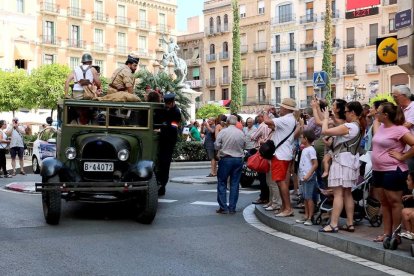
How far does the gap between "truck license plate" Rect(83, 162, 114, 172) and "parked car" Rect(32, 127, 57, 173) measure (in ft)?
36.7

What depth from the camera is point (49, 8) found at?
6150 centimetres

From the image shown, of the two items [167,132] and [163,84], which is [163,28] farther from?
[167,132]

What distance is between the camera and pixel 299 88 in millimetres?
65500

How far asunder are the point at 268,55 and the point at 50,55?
23.0 meters

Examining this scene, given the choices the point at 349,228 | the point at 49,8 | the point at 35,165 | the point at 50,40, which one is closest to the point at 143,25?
the point at 49,8

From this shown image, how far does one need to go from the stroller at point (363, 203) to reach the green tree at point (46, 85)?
42526 millimetres

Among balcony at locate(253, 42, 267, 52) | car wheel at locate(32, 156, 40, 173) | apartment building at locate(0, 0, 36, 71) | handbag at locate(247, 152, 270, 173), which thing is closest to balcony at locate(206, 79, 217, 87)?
balcony at locate(253, 42, 267, 52)

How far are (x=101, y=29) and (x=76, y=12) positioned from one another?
340cm

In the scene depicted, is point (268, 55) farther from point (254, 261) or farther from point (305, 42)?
point (254, 261)

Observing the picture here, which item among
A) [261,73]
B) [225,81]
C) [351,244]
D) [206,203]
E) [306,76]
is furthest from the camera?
[225,81]

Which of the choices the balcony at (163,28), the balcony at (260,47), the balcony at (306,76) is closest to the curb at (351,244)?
the balcony at (306,76)

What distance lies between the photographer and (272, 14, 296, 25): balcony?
217 ft

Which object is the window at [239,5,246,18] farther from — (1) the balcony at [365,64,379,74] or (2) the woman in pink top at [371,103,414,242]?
(2) the woman in pink top at [371,103,414,242]

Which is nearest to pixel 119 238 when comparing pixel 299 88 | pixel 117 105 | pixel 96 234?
pixel 96 234
